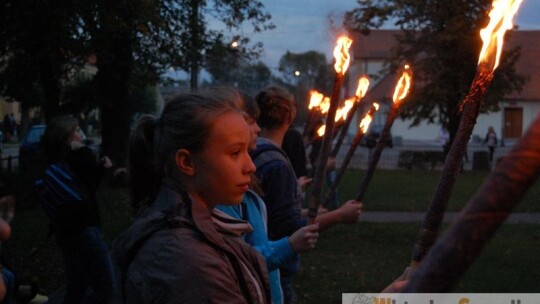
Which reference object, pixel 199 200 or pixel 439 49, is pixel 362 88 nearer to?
pixel 199 200

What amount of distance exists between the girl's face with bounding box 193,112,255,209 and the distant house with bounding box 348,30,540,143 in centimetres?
3363

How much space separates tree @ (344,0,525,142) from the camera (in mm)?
27156

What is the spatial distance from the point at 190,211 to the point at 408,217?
12.2 m

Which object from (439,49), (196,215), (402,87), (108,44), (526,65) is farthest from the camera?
(526,65)

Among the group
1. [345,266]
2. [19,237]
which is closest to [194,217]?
[345,266]

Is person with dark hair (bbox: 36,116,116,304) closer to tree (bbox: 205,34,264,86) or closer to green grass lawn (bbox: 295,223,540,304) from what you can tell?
green grass lawn (bbox: 295,223,540,304)

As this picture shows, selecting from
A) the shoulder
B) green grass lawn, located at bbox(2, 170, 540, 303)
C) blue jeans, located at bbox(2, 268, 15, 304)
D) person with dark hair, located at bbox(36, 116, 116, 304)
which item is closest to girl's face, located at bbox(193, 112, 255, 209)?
the shoulder

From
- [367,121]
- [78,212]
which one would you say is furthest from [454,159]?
[78,212]

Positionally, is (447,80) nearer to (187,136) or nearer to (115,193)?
(115,193)

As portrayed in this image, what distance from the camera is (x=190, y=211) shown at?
75.2 inches

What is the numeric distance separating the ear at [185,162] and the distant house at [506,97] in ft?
110

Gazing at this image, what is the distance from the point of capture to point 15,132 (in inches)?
2201

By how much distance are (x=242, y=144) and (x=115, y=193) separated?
16275mm

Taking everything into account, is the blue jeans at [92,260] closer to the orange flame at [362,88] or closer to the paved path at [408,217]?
the orange flame at [362,88]
